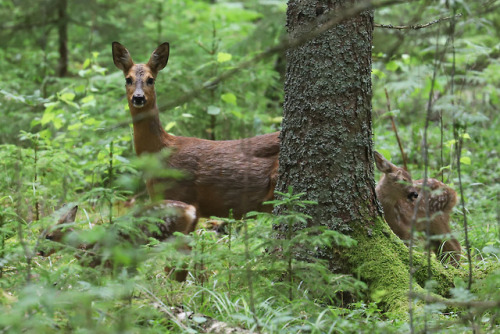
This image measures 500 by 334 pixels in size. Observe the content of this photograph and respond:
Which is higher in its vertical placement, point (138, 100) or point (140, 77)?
Answer: point (140, 77)

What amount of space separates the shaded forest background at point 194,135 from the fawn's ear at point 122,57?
0.62 m

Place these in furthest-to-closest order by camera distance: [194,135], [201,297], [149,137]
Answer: [194,135] < [149,137] < [201,297]

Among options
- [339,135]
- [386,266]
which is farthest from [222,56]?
[386,266]

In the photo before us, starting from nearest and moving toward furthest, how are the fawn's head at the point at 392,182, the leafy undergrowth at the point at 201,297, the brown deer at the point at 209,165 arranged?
the leafy undergrowth at the point at 201,297 → the brown deer at the point at 209,165 → the fawn's head at the point at 392,182

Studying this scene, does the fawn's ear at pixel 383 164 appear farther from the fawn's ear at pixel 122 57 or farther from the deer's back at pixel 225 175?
the fawn's ear at pixel 122 57

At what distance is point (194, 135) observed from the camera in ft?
26.7

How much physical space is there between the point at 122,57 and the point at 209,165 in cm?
153

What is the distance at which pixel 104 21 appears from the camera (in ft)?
36.6

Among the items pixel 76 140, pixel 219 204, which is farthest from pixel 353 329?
pixel 76 140

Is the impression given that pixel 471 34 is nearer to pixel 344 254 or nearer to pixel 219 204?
pixel 219 204

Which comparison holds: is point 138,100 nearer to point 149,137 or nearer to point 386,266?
point 149,137

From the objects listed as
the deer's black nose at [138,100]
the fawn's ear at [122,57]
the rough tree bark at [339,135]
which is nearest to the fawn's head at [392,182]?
the rough tree bark at [339,135]

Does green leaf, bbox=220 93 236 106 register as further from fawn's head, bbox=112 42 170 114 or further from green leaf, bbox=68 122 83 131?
green leaf, bbox=68 122 83 131

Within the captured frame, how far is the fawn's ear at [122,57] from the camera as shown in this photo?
233 inches
